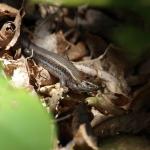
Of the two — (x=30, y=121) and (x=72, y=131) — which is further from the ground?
(x=30, y=121)

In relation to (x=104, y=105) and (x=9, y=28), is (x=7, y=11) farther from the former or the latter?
(x=104, y=105)

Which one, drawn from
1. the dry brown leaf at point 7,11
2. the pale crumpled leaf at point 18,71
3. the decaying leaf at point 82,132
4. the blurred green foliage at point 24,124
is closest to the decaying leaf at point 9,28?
the dry brown leaf at point 7,11

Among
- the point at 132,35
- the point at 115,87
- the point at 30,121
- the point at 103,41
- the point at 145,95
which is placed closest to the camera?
the point at 30,121

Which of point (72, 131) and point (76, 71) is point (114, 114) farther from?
point (76, 71)

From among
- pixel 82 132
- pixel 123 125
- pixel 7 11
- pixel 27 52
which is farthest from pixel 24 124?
pixel 7 11

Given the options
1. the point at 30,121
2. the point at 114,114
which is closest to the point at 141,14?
the point at 30,121

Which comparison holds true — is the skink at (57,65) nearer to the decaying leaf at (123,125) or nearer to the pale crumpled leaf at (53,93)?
the pale crumpled leaf at (53,93)

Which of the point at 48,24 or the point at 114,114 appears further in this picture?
the point at 48,24
